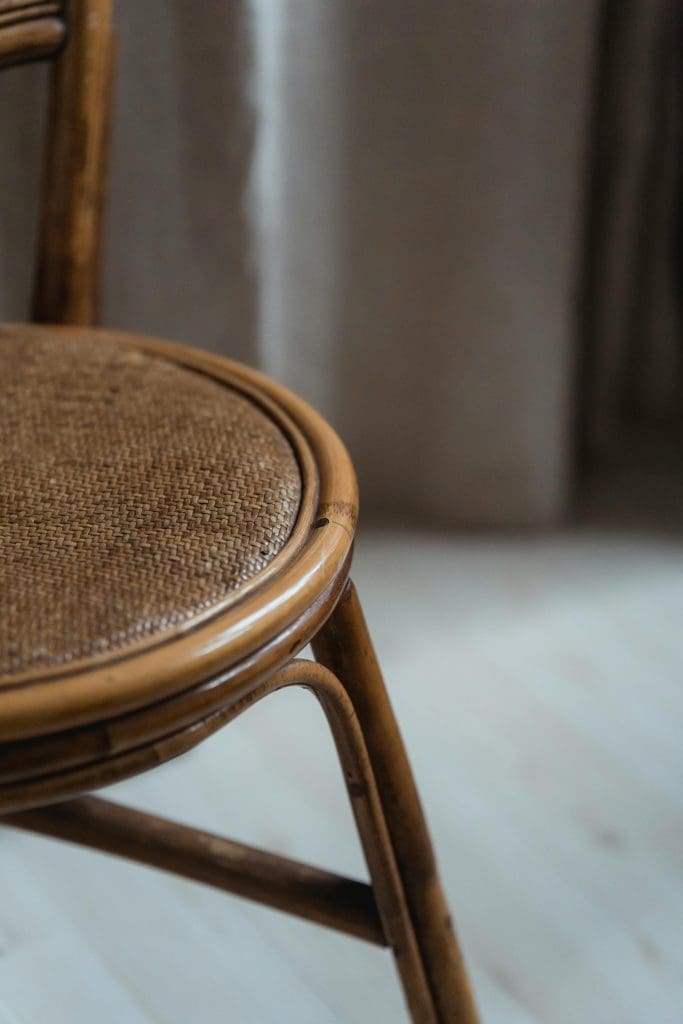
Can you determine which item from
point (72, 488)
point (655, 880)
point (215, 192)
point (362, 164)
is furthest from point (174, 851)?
point (362, 164)

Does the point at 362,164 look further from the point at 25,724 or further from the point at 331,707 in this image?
the point at 25,724

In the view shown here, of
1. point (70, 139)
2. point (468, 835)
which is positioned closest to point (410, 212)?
point (70, 139)

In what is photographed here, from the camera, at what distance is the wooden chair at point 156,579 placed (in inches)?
14.2

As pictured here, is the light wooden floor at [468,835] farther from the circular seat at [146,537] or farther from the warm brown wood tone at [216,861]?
the circular seat at [146,537]

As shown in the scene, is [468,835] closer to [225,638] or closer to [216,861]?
[216,861]

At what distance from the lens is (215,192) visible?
3.02 ft

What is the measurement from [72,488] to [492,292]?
2.25ft

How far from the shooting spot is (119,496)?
455 mm

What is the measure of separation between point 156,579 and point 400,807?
0.67ft

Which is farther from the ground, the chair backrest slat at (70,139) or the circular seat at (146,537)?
the chair backrest slat at (70,139)

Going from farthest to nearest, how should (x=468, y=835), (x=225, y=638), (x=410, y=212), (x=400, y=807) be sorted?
(x=410, y=212)
(x=468, y=835)
(x=400, y=807)
(x=225, y=638)

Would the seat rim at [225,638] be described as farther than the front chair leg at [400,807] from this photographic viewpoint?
No

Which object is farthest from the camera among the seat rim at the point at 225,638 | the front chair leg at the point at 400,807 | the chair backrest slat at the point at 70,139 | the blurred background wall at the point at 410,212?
the blurred background wall at the point at 410,212

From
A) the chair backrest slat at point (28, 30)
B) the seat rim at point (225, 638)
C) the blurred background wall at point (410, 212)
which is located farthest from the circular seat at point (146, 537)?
the blurred background wall at point (410, 212)
